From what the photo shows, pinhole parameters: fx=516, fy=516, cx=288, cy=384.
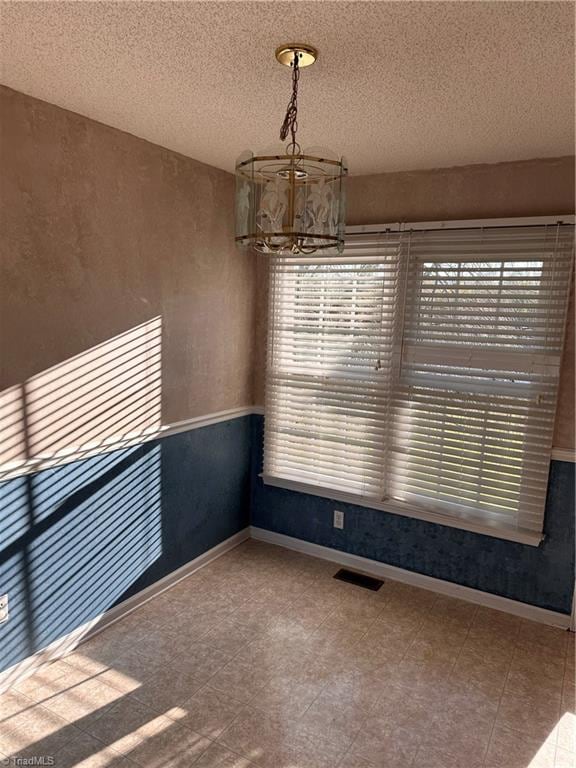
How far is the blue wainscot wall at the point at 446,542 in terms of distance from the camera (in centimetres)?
286

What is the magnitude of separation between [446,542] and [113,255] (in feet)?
8.27

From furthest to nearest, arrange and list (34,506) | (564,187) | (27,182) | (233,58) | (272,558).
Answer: (272,558) < (564,187) < (34,506) < (27,182) < (233,58)

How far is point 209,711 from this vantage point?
2201 millimetres

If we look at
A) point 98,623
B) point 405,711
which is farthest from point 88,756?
point 405,711

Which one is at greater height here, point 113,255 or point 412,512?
point 113,255

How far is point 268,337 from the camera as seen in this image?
143 inches

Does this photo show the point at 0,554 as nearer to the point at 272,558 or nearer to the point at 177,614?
the point at 177,614

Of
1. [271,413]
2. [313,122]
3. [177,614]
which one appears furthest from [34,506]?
[313,122]

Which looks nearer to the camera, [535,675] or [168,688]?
[168,688]

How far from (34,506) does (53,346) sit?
72 cm

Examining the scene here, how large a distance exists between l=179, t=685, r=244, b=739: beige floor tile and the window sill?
1473mm

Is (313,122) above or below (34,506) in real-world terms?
above

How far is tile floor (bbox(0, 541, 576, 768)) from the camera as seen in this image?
2021mm

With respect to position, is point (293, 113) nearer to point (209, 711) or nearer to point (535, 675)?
point (209, 711)
